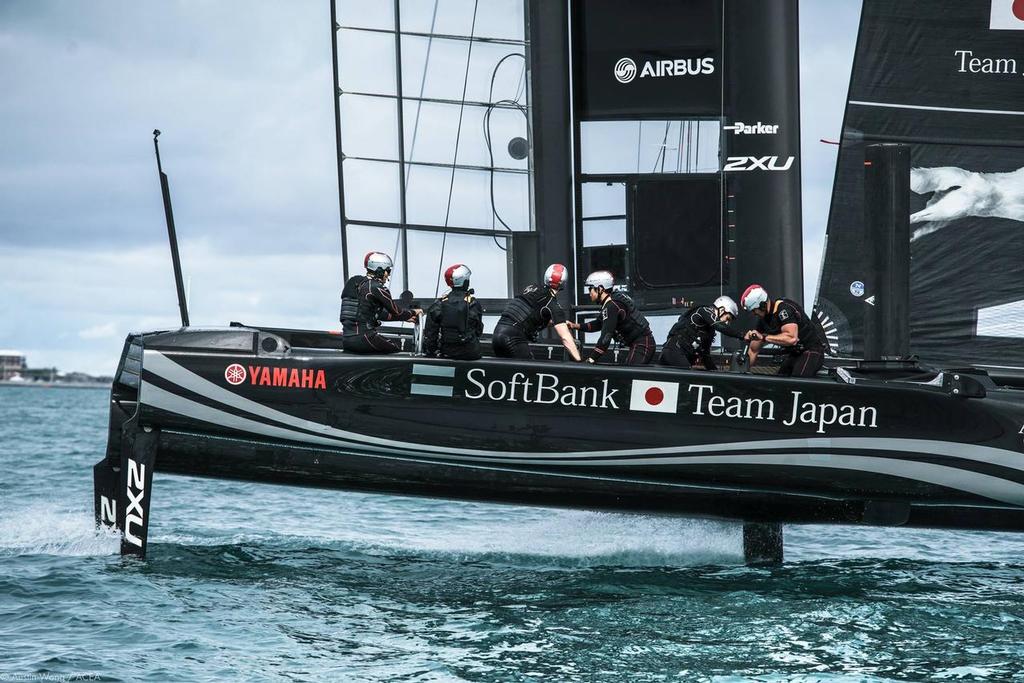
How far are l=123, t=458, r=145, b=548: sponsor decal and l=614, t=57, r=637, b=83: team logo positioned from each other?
15.9ft

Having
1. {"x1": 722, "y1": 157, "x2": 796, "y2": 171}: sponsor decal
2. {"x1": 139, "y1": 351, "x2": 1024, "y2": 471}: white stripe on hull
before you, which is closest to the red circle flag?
{"x1": 139, "y1": 351, "x2": 1024, "y2": 471}: white stripe on hull

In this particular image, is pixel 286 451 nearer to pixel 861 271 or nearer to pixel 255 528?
pixel 255 528

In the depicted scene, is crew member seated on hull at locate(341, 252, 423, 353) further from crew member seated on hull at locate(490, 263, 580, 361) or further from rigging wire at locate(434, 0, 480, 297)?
rigging wire at locate(434, 0, 480, 297)

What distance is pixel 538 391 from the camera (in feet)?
23.5

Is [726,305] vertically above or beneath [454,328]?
above

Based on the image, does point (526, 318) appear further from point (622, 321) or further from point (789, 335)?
point (789, 335)

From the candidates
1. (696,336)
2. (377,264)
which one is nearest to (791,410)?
(696,336)

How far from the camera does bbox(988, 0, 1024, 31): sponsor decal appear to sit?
943cm

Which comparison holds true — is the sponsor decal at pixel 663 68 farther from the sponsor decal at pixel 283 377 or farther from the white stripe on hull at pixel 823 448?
the sponsor decal at pixel 283 377

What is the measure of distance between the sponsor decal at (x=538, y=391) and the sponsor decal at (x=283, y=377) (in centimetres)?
90

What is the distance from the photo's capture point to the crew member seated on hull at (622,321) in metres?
8.05

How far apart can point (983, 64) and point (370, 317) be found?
525 centimetres

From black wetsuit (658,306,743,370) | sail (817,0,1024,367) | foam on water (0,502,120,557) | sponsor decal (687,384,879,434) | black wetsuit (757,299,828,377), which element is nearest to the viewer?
sponsor decal (687,384,879,434)

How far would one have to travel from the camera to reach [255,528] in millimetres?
10773
